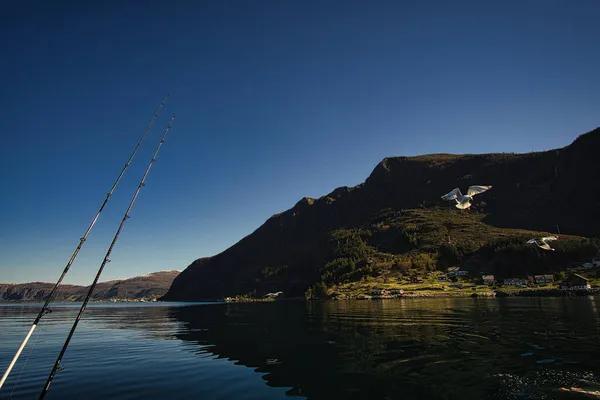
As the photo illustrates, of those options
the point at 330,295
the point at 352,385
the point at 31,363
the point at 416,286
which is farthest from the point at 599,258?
the point at 31,363

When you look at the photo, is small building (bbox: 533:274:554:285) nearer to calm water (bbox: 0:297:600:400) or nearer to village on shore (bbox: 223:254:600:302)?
village on shore (bbox: 223:254:600:302)

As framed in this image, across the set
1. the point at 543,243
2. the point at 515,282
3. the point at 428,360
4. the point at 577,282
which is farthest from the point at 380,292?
the point at 428,360

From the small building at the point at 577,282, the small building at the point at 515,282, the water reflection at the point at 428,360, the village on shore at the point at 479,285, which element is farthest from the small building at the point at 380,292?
the water reflection at the point at 428,360

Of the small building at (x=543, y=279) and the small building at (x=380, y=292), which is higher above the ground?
the small building at (x=543, y=279)

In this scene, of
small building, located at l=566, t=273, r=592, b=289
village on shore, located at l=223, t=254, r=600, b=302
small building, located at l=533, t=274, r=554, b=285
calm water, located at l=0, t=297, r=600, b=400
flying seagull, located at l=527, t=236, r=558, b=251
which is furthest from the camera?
flying seagull, located at l=527, t=236, r=558, b=251

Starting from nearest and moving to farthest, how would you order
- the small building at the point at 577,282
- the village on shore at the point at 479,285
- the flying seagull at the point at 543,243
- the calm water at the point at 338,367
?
1. the calm water at the point at 338,367
2. the small building at the point at 577,282
3. the village on shore at the point at 479,285
4. the flying seagull at the point at 543,243

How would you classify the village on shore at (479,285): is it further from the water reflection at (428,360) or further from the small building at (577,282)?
the water reflection at (428,360)

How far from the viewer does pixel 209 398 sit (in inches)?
632

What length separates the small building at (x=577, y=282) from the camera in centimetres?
10912

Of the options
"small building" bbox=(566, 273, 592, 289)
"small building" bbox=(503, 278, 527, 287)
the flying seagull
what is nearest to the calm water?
"small building" bbox=(566, 273, 592, 289)

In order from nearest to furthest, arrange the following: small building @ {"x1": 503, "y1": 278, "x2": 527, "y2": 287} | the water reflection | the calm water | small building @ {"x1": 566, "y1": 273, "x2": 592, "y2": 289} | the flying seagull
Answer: the water reflection
the calm water
small building @ {"x1": 566, "y1": 273, "x2": 592, "y2": 289}
small building @ {"x1": 503, "y1": 278, "x2": 527, "y2": 287}
the flying seagull

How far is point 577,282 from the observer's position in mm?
115125

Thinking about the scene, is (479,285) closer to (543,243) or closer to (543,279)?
(543,279)

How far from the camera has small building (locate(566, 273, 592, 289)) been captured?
10912 centimetres
